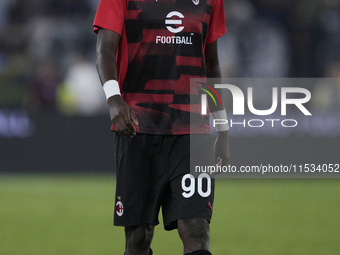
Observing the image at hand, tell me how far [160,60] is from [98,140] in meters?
7.95

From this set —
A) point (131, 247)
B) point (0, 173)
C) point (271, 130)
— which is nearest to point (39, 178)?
point (0, 173)

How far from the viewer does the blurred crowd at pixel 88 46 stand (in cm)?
1263

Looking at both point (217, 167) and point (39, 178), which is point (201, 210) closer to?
point (217, 167)

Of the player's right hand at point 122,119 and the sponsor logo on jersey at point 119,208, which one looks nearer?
the player's right hand at point 122,119

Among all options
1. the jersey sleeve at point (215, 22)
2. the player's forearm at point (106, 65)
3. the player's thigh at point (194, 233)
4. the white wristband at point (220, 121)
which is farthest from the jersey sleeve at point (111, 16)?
the player's thigh at point (194, 233)

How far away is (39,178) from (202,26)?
838cm

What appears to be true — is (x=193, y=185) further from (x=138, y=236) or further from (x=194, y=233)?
(x=138, y=236)

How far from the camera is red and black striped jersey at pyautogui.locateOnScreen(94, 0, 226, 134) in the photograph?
3.98 m

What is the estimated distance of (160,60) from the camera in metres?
4.00

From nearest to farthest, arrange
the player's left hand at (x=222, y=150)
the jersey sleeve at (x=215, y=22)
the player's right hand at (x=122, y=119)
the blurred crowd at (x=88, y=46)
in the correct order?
the player's right hand at (x=122, y=119) < the jersey sleeve at (x=215, y=22) < the player's left hand at (x=222, y=150) < the blurred crowd at (x=88, y=46)

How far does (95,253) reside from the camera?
6.57 metres

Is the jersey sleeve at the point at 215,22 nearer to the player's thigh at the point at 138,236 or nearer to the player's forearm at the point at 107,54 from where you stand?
the player's forearm at the point at 107,54

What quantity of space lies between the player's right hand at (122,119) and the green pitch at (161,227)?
10.4ft

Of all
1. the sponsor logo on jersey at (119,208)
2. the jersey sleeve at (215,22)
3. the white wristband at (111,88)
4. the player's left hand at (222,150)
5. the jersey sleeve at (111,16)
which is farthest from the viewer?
the player's left hand at (222,150)
